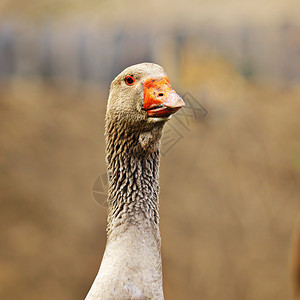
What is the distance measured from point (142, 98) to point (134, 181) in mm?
567

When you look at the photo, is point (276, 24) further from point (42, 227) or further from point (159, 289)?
point (159, 289)

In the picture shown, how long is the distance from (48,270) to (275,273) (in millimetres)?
3521

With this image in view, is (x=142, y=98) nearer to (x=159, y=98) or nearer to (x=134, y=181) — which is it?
(x=159, y=98)

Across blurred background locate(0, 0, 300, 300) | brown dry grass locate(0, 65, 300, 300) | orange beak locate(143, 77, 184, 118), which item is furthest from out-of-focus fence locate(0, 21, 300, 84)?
orange beak locate(143, 77, 184, 118)

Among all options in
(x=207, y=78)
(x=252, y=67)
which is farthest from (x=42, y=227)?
(x=252, y=67)

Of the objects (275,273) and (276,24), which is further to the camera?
(276,24)

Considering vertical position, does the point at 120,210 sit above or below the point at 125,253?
above

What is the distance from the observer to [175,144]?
801cm

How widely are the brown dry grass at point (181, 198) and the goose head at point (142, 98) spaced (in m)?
5.02

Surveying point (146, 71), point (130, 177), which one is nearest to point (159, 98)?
point (146, 71)

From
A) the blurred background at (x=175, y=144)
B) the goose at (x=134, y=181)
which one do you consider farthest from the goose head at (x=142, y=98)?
the blurred background at (x=175, y=144)

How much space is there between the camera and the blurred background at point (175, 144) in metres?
7.89

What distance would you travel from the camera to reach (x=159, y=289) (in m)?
2.96

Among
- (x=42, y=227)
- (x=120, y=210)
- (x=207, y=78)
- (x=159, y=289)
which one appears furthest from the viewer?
(x=207, y=78)
